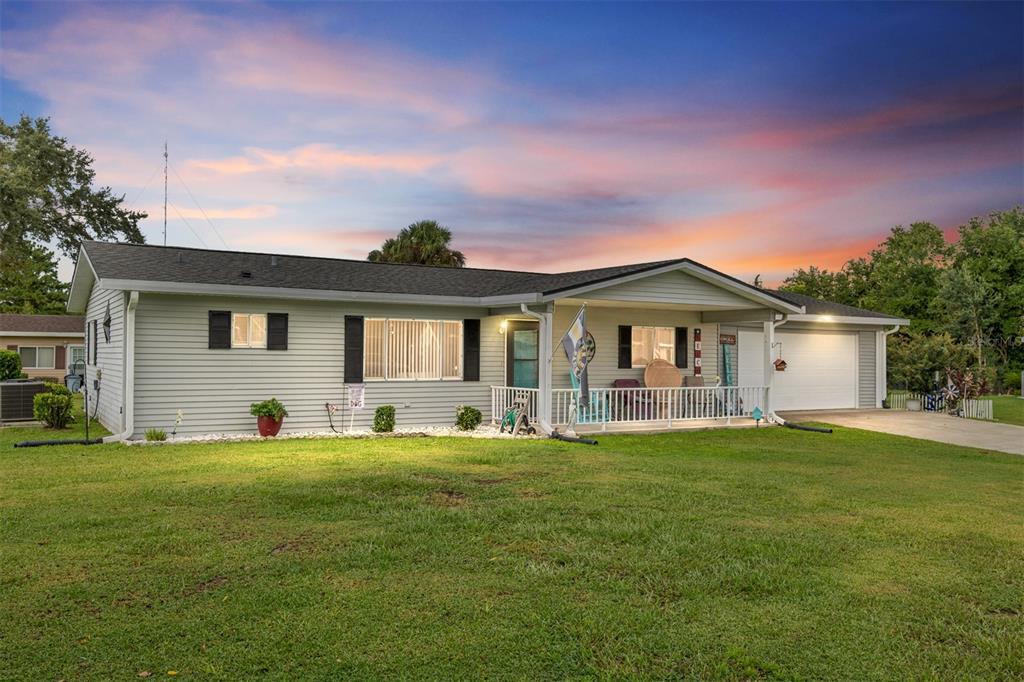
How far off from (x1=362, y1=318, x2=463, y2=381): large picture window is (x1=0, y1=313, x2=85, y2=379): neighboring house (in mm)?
20467

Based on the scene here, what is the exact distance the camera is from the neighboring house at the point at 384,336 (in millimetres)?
11414

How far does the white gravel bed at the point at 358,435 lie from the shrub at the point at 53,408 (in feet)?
9.70

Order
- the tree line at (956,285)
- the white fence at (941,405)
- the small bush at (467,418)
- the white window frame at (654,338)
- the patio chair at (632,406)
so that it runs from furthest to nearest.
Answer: the tree line at (956,285), the white fence at (941,405), the white window frame at (654,338), the patio chair at (632,406), the small bush at (467,418)

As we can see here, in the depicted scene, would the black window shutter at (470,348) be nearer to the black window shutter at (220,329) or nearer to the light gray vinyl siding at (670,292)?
the light gray vinyl siding at (670,292)

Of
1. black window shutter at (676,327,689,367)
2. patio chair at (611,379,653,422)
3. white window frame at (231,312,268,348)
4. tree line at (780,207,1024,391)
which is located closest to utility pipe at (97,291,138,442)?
white window frame at (231,312,268,348)

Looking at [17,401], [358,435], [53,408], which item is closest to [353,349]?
[358,435]

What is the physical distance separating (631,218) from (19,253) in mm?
25701

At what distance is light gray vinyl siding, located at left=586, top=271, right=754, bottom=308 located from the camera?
13031 millimetres

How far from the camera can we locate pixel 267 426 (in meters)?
11.6

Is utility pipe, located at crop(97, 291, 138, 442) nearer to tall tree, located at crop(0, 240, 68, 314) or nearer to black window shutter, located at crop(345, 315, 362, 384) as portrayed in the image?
black window shutter, located at crop(345, 315, 362, 384)

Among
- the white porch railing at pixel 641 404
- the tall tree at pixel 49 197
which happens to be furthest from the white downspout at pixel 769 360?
the tall tree at pixel 49 197

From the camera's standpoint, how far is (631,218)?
23078mm

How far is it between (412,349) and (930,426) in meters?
11.1

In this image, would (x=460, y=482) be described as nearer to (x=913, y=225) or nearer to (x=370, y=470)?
(x=370, y=470)
